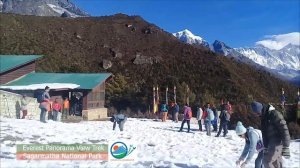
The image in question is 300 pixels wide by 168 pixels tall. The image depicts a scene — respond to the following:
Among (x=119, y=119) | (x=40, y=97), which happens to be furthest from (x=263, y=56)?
(x=40, y=97)

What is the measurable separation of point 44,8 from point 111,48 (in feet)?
4.97

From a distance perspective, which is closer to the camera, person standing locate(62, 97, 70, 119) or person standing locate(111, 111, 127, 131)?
person standing locate(62, 97, 70, 119)

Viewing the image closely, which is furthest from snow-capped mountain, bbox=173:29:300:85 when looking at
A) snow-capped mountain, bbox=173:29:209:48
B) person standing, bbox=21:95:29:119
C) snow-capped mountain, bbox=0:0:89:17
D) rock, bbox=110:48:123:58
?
person standing, bbox=21:95:29:119

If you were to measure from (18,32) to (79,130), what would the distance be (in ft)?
7.18

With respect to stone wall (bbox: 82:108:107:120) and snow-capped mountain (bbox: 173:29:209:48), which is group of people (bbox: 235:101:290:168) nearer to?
snow-capped mountain (bbox: 173:29:209:48)

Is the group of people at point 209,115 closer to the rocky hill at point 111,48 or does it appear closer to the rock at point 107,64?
the rocky hill at point 111,48

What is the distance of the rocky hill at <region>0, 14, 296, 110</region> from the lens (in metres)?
8.78

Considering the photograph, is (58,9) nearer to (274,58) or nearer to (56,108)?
(56,108)

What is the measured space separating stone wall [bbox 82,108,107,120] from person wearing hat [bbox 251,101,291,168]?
372 centimetres

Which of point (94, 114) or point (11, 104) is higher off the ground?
point (11, 104)

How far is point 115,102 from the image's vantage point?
1011cm

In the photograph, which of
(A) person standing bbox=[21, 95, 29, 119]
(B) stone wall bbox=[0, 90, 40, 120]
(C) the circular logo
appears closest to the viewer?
(C) the circular logo

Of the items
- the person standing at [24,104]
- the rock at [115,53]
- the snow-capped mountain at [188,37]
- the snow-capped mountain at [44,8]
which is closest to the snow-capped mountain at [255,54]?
the snow-capped mountain at [188,37]

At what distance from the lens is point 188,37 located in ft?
30.5
